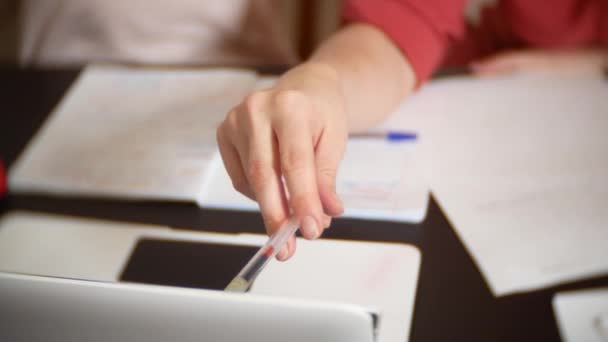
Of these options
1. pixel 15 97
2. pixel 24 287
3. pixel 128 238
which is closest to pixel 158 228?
pixel 128 238

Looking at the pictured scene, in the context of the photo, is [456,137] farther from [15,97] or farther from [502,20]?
[15,97]

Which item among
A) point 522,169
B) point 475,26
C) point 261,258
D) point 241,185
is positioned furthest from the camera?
point 475,26

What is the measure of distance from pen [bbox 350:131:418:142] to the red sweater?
0.10 m

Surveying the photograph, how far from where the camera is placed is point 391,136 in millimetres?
689

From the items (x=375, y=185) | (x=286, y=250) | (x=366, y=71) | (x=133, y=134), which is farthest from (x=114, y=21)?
(x=286, y=250)

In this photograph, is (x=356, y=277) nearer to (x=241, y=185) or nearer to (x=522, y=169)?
(x=241, y=185)

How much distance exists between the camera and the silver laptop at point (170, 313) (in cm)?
31

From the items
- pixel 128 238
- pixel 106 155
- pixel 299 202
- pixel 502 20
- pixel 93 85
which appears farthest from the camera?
pixel 502 20

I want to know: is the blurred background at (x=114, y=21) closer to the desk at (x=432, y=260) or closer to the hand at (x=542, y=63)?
the desk at (x=432, y=260)

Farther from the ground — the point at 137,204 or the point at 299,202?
the point at 299,202

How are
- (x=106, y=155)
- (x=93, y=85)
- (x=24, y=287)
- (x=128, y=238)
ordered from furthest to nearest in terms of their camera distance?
1. (x=93, y=85)
2. (x=106, y=155)
3. (x=128, y=238)
4. (x=24, y=287)

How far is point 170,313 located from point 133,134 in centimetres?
45

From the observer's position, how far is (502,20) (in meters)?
0.95

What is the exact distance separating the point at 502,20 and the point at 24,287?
83 cm
